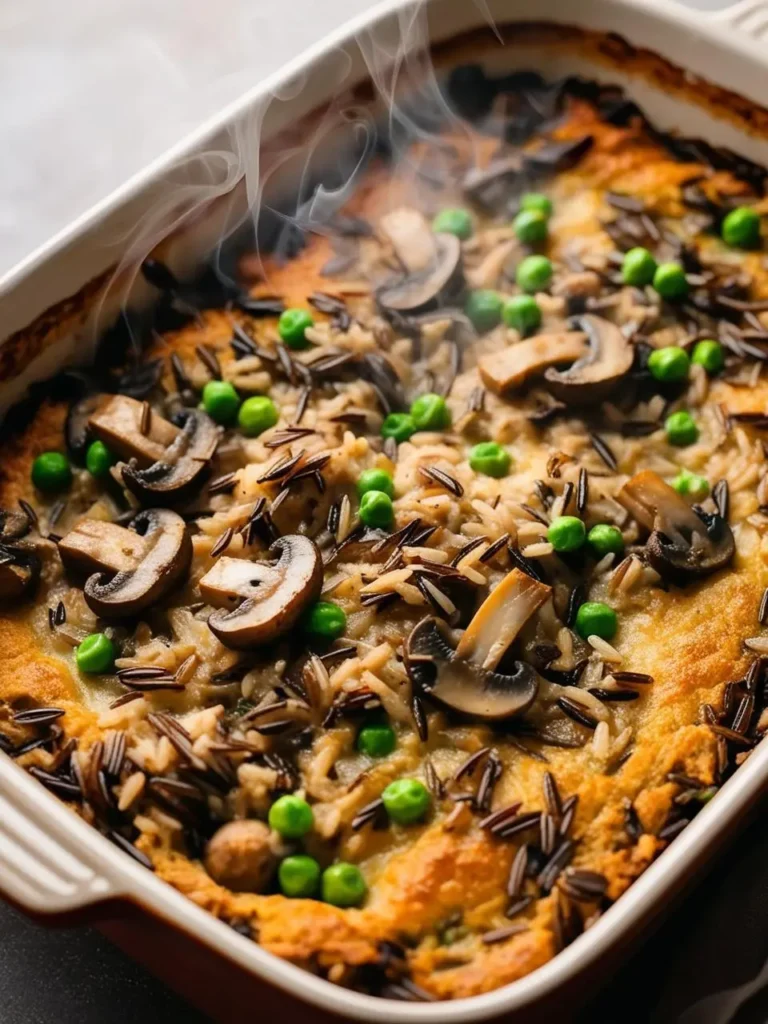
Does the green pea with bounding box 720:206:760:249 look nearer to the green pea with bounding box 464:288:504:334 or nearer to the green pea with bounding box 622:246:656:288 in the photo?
the green pea with bounding box 622:246:656:288

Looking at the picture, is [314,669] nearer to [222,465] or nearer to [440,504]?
[440,504]

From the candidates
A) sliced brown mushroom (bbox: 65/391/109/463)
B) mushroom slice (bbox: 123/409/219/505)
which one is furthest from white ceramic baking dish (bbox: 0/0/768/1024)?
mushroom slice (bbox: 123/409/219/505)

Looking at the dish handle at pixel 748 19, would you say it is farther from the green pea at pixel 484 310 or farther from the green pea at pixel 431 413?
the green pea at pixel 431 413

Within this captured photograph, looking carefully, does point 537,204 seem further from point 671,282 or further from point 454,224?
point 671,282

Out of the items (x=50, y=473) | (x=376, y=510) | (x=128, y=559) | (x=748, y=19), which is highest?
(x=50, y=473)

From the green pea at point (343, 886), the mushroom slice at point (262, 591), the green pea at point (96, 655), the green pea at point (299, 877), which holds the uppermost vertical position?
the green pea at point (96, 655)

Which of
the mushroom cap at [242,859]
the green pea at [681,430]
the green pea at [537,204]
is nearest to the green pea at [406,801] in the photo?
the mushroom cap at [242,859]

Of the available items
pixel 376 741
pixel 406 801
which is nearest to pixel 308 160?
pixel 376 741
